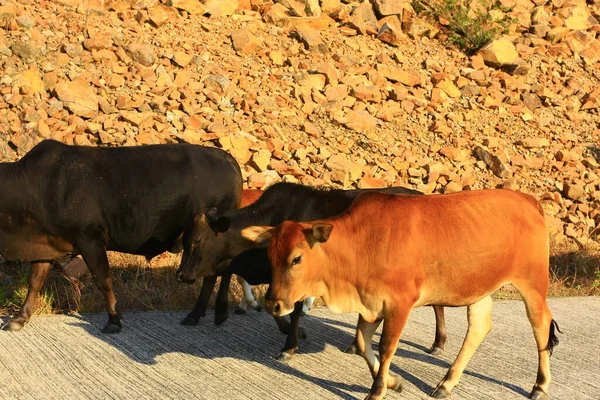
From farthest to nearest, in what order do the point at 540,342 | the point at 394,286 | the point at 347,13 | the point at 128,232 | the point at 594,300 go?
the point at 347,13 < the point at 594,300 < the point at 128,232 < the point at 540,342 < the point at 394,286

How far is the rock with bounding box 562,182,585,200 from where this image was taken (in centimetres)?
1527

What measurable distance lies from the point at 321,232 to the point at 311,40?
37.8 ft

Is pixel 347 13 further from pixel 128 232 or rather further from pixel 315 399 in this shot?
pixel 315 399

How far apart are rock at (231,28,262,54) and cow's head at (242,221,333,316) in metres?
10.8

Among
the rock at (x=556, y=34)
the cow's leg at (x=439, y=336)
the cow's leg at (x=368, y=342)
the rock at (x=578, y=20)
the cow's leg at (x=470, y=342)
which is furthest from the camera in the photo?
the rock at (x=578, y=20)

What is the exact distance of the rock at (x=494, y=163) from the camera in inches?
603

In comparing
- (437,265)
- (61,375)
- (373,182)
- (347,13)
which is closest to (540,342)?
(437,265)

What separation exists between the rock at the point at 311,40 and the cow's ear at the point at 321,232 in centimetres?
1141

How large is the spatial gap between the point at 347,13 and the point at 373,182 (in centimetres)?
589

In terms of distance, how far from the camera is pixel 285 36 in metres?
17.0

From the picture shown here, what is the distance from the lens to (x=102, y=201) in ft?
26.6

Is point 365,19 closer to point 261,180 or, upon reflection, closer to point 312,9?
point 312,9

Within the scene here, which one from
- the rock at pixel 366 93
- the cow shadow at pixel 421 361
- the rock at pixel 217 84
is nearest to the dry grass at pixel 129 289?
the cow shadow at pixel 421 361

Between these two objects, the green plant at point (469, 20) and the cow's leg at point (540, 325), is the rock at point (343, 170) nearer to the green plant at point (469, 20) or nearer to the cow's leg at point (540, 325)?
the green plant at point (469, 20)
